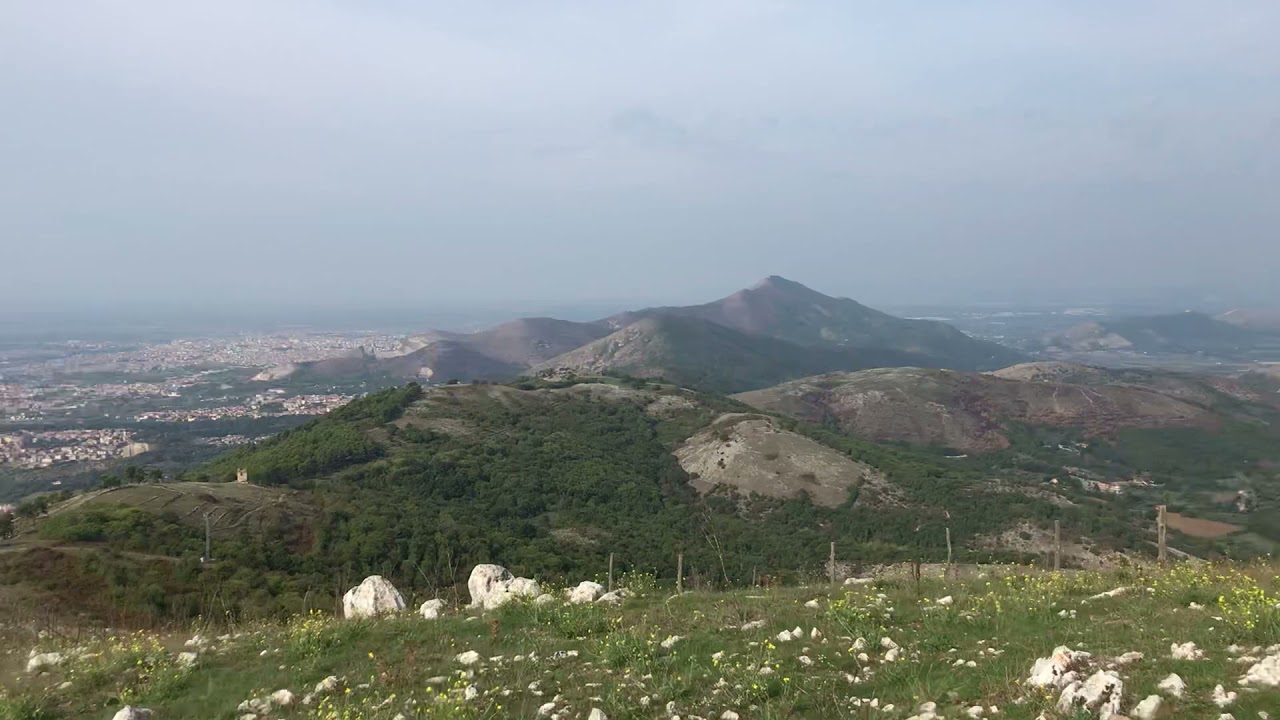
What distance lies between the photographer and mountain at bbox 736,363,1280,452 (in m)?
141

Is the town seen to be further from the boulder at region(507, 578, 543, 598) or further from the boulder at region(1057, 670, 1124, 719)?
the boulder at region(1057, 670, 1124, 719)

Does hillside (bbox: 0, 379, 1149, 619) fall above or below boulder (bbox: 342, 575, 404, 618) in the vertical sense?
below

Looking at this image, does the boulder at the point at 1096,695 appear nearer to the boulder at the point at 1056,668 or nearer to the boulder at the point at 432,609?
the boulder at the point at 1056,668

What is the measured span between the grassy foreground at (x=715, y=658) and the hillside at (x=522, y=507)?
7614 mm

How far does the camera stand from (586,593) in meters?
15.9

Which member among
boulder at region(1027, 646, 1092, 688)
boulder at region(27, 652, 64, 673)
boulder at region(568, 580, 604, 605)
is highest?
boulder at region(1027, 646, 1092, 688)

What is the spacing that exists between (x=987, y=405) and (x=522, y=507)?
12710 centimetres

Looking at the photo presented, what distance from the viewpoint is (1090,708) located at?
6141mm

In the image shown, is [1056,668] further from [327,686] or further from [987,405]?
[987,405]

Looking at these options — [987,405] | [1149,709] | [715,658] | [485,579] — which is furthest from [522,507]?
[987,405]

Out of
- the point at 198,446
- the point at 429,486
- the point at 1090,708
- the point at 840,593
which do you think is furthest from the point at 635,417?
the point at 1090,708

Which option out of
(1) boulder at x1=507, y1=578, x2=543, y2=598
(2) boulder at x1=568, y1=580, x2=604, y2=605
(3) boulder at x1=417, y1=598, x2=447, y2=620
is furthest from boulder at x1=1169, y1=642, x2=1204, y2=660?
(3) boulder at x1=417, y1=598, x2=447, y2=620

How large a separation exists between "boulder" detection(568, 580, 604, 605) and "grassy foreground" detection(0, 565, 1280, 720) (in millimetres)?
2307

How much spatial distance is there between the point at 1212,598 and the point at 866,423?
5700 inches
